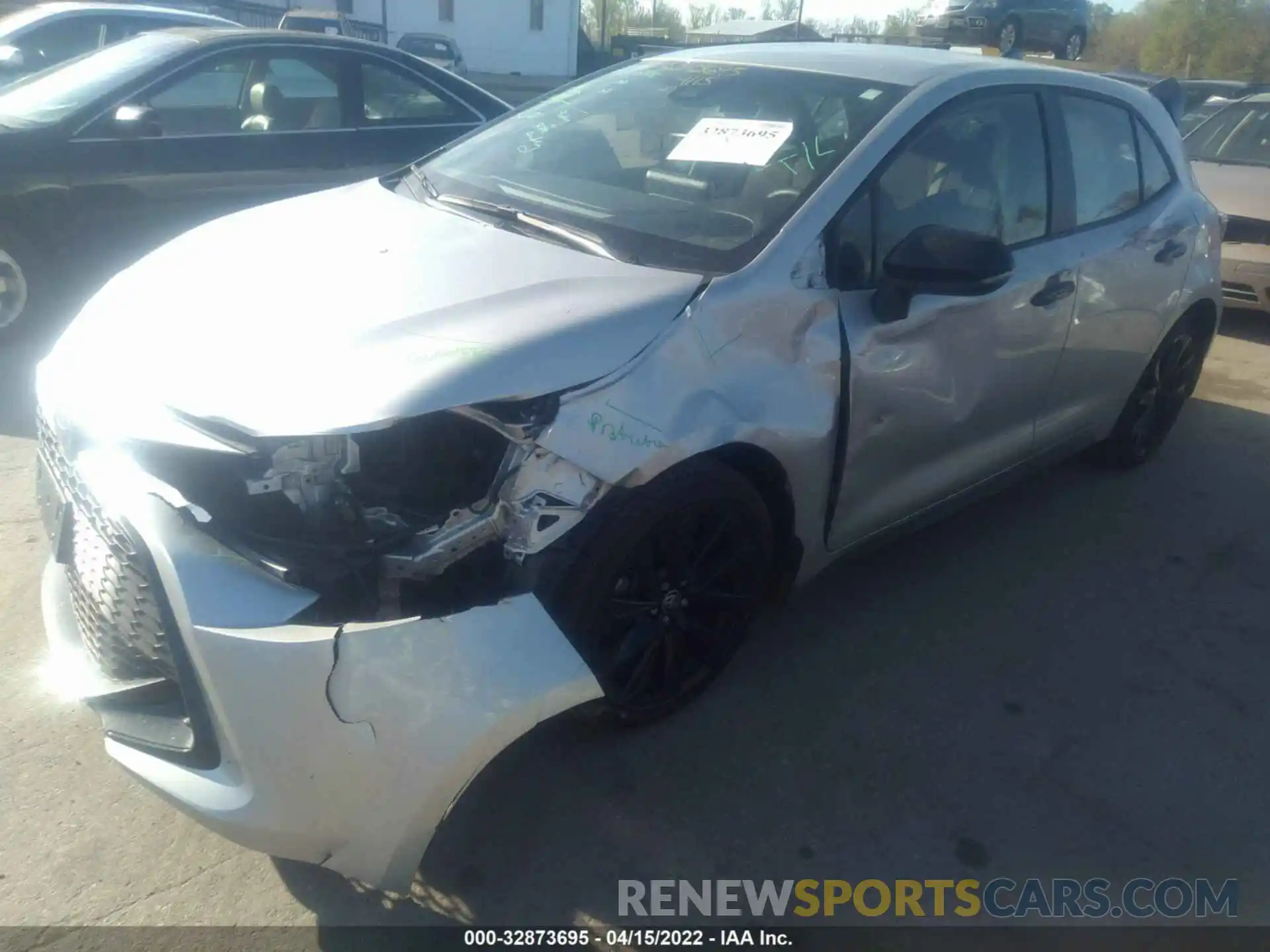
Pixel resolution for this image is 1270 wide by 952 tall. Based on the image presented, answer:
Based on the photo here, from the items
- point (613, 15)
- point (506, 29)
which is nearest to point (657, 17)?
point (613, 15)

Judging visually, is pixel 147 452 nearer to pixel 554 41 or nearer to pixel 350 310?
pixel 350 310

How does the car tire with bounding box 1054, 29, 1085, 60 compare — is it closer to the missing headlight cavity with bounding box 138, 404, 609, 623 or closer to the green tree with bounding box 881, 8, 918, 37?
the green tree with bounding box 881, 8, 918, 37

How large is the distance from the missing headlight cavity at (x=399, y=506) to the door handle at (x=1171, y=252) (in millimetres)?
2892

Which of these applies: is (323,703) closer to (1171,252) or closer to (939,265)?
(939,265)

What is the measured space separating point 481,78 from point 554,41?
774 cm

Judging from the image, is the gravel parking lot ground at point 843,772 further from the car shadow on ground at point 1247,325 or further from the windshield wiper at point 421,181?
the car shadow on ground at point 1247,325

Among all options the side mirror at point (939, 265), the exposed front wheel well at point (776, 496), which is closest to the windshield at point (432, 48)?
the side mirror at point (939, 265)

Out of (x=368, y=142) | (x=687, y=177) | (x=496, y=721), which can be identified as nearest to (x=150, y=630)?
(x=496, y=721)

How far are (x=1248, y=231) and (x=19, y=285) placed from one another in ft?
24.6

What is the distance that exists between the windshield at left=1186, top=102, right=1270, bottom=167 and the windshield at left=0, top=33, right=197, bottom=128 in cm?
705

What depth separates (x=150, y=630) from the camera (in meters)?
2.07

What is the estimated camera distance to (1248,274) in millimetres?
7258

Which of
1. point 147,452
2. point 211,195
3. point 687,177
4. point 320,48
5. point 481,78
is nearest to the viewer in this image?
point 147,452

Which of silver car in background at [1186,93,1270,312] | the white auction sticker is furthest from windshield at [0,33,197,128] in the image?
silver car in background at [1186,93,1270,312]
